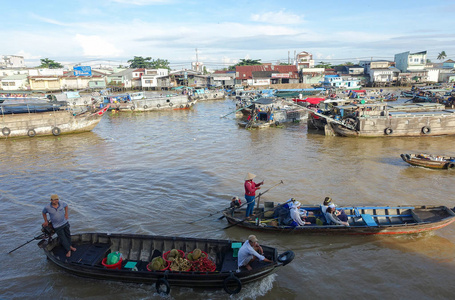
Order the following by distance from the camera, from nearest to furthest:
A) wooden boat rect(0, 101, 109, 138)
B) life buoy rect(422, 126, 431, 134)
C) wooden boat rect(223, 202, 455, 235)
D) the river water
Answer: the river water → wooden boat rect(223, 202, 455, 235) → life buoy rect(422, 126, 431, 134) → wooden boat rect(0, 101, 109, 138)

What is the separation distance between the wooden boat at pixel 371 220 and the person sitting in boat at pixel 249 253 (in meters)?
2.18

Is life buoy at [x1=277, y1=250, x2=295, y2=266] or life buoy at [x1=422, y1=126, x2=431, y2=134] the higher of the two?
life buoy at [x1=422, y1=126, x2=431, y2=134]

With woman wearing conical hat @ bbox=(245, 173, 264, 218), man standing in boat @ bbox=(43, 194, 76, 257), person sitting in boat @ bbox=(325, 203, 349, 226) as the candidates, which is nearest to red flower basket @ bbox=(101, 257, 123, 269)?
man standing in boat @ bbox=(43, 194, 76, 257)

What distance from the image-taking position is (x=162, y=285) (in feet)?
21.9

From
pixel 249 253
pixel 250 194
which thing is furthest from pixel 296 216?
pixel 249 253

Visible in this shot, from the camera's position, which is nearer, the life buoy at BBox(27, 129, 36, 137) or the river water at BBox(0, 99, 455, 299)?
the river water at BBox(0, 99, 455, 299)

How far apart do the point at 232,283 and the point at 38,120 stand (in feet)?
77.0

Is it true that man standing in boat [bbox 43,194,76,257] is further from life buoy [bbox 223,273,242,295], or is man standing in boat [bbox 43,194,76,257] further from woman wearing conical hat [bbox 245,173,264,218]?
woman wearing conical hat [bbox 245,173,264,218]

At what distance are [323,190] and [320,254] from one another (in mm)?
4623

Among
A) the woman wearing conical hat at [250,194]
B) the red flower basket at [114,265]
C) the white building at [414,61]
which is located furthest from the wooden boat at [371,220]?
the white building at [414,61]

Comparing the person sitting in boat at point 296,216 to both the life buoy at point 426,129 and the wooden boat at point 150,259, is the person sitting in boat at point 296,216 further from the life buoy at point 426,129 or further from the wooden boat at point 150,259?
the life buoy at point 426,129

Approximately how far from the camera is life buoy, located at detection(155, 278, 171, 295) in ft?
21.5

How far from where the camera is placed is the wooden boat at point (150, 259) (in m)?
6.52

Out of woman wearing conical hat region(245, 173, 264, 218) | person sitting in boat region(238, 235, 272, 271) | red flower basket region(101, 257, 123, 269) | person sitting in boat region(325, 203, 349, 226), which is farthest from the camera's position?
woman wearing conical hat region(245, 173, 264, 218)
